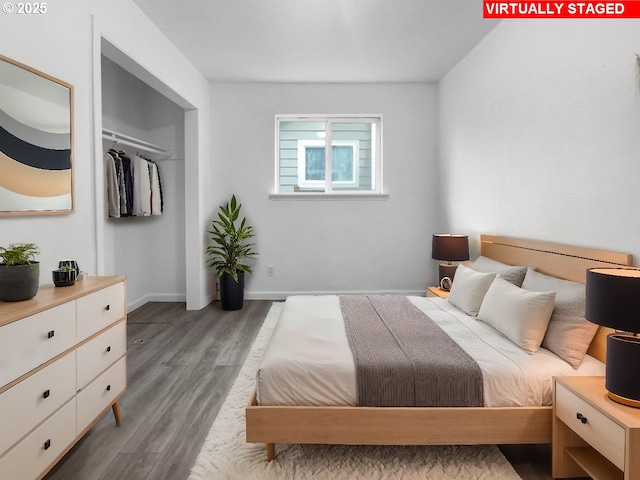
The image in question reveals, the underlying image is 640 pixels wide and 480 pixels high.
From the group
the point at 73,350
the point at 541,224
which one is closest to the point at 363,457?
the point at 73,350

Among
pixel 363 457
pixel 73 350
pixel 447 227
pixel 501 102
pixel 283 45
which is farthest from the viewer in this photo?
pixel 447 227

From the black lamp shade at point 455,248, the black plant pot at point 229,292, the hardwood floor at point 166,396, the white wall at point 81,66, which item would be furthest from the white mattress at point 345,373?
the black plant pot at point 229,292

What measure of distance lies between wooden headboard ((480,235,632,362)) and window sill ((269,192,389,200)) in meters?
2.03

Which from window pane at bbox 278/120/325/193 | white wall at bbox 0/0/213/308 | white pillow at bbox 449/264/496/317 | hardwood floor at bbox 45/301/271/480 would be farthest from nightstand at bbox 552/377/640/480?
window pane at bbox 278/120/325/193

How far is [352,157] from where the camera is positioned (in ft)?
19.1

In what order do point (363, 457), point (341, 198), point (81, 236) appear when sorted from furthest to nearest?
point (341, 198), point (81, 236), point (363, 457)

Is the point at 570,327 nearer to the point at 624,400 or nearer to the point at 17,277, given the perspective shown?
the point at 624,400

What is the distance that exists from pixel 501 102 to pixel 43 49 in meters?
3.36

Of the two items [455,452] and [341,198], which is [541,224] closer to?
[455,452]

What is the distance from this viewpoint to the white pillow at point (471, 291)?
3.07 meters

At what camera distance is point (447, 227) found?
209 inches

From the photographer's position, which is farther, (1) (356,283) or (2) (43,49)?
(1) (356,283)

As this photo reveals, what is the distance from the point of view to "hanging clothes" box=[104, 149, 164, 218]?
4.27m

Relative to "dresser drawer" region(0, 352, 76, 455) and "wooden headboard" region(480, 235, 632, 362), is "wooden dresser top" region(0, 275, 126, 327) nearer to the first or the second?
"dresser drawer" region(0, 352, 76, 455)
